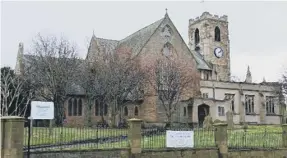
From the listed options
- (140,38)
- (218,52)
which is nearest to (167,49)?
(140,38)

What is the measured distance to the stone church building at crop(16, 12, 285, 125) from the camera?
54.7 m

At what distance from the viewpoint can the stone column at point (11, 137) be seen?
1952cm

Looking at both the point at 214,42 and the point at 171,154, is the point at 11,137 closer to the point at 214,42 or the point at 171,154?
the point at 171,154

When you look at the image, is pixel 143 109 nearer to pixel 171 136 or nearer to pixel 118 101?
pixel 118 101

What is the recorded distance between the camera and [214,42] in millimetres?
75188

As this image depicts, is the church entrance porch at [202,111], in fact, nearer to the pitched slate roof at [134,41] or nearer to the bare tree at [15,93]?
the pitched slate roof at [134,41]

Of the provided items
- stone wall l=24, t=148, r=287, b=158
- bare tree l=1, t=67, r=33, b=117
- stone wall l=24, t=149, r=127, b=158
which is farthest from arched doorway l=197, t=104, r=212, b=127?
stone wall l=24, t=149, r=127, b=158

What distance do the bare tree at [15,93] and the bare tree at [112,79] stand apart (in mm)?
6708

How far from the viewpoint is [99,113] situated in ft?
176

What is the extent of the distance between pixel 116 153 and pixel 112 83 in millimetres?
22421

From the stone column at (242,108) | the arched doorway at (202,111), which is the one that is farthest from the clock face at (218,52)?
the arched doorway at (202,111)

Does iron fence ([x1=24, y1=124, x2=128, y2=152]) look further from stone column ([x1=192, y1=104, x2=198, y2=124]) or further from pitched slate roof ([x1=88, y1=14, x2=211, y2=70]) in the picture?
pitched slate roof ([x1=88, y1=14, x2=211, y2=70])

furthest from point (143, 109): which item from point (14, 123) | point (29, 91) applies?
point (14, 123)

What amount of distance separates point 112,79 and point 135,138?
22.2 meters
